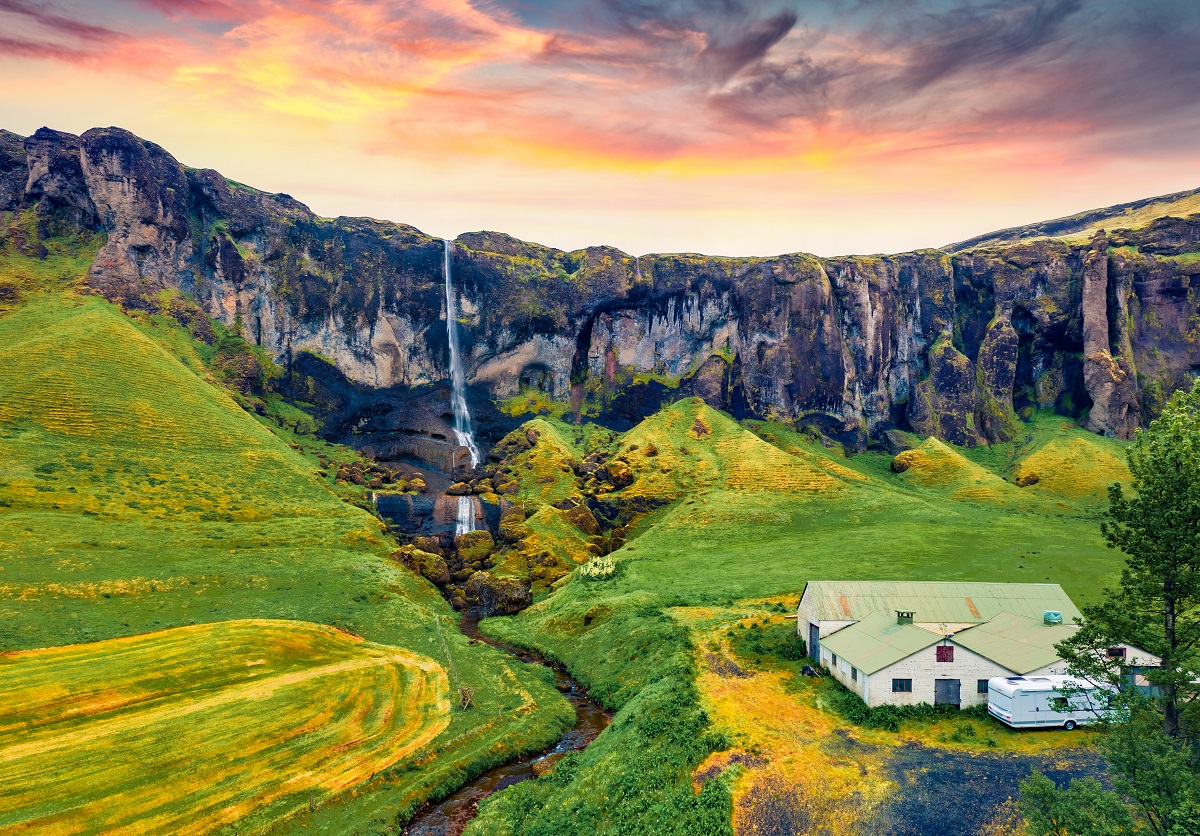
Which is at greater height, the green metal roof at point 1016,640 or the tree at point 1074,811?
the tree at point 1074,811

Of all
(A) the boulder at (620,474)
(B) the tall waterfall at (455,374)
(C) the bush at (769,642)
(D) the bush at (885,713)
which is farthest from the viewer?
(B) the tall waterfall at (455,374)

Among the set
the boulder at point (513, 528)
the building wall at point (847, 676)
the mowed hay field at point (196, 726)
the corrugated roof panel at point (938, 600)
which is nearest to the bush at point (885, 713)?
the building wall at point (847, 676)

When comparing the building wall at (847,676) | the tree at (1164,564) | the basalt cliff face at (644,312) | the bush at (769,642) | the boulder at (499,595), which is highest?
the basalt cliff face at (644,312)

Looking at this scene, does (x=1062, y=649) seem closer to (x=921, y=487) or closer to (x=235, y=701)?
(x=235, y=701)

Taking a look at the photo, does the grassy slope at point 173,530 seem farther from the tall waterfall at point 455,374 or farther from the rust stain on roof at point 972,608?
the tall waterfall at point 455,374

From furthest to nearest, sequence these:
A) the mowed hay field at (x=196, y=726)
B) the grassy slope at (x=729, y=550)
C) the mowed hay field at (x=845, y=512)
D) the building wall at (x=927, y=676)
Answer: the mowed hay field at (x=845, y=512) < the building wall at (x=927, y=676) < the grassy slope at (x=729, y=550) < the mowed hay field at (x=196, y=726)

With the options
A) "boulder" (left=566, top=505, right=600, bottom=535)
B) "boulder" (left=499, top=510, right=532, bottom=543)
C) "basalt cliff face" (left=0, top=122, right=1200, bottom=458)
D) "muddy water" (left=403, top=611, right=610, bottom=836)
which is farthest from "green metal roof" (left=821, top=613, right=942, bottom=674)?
"basalt cliff face" (left=0, top=122, right=1200, bottom=458)

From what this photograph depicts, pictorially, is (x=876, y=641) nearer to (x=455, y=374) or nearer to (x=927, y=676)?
(x=927, y=676)
